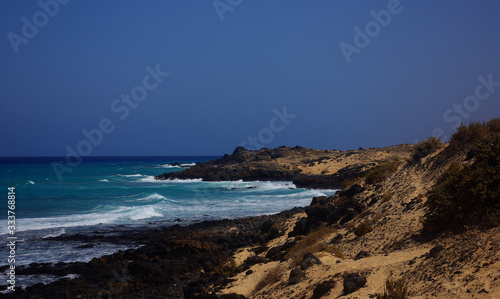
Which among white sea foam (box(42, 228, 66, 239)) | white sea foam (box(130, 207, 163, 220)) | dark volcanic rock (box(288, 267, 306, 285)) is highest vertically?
white sea foam (box(130, 207, 163, 220))

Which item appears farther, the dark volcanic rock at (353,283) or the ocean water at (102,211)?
the ocean water at (102,211)

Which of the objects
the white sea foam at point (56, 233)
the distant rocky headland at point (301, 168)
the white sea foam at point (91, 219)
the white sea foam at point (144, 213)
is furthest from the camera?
the distant rocky headland at point (301, 168)

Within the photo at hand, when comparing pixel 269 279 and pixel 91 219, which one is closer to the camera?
pixel 269 279

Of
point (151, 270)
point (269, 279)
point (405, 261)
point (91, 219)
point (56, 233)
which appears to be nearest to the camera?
point (405, 261)

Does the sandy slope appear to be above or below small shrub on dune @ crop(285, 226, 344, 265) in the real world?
below

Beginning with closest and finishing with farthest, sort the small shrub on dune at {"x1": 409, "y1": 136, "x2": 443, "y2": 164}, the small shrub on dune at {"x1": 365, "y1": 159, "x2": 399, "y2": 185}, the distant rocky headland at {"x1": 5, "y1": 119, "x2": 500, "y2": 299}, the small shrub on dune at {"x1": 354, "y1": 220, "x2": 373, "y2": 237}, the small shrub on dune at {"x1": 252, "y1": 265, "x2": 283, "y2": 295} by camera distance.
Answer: the distant rocky headland at {"x1": 5, "y1": 119, "x2": 500, "y2": 299}
the small shrub on dune at {"x1": 252, "y1": 265, "x2": 283, "y2": 295}
the small shrub on dune at {"x1": 354, "y1": 220, "x2": 373, "y2": 237}
the small shrub on dune at {"x1": 409, "y1": 136, "x2": 443, "y2": 164}
the small shrub on dune at {"x1": 365, "y1": 159, "x2": 399, "y2": 185}

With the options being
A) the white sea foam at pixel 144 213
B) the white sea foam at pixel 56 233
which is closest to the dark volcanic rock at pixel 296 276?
the white sea foam at pixel 56 233

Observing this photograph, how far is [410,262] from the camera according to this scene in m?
7.62

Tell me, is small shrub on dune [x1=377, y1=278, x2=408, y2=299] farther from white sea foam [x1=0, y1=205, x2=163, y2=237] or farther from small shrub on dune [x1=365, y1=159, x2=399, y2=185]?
white sea foam [x1=0, y1=205, x2=163, y2=237]

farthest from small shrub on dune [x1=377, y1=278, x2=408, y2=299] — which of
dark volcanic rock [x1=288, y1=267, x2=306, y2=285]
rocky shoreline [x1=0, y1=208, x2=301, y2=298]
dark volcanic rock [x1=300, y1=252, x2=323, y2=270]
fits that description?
rocky shoreline [x1=0, y1=208, x2=301, y2=298]

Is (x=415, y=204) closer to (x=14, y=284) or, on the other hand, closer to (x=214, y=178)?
(x=14, y=284)

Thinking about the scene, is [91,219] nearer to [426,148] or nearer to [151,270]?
[151,270]

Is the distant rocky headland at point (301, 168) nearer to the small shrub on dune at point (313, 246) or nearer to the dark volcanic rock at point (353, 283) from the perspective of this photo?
the small shrub on dune at point (313, 246)

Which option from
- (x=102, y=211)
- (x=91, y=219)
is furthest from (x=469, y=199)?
(x=102, y=211)
